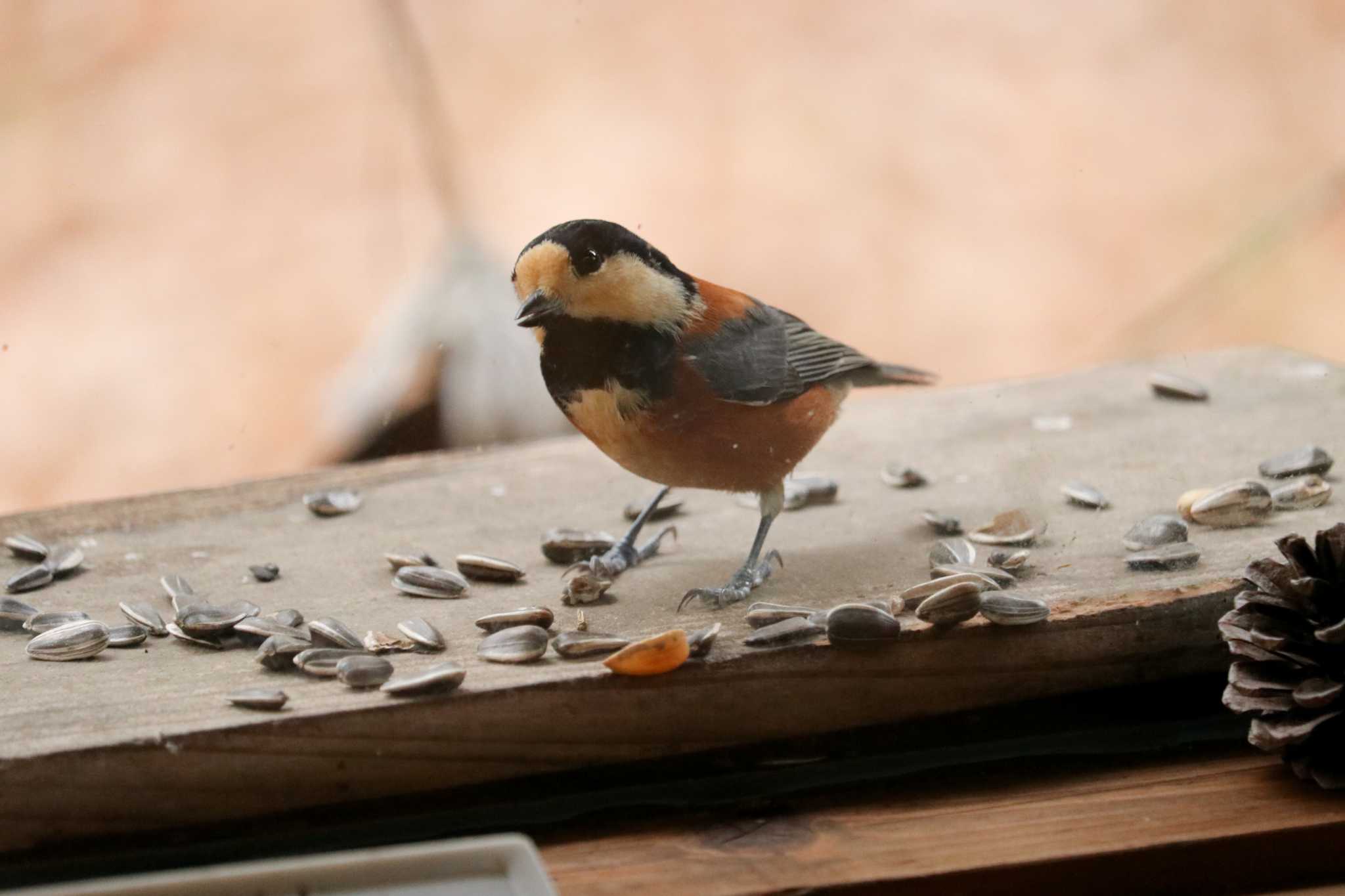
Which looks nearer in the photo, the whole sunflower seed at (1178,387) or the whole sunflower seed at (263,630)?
the whole sunflower seed at (263,630)

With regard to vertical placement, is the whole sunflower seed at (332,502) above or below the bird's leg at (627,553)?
above

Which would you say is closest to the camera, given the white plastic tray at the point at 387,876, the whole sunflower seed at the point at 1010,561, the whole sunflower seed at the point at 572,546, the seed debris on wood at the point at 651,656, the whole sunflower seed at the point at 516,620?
the white plastic tray at the point at 387,876

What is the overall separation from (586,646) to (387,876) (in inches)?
16.1

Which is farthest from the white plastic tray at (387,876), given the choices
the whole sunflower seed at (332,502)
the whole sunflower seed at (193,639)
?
the whole sunflower seed at (332,502)

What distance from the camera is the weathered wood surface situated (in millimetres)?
1245

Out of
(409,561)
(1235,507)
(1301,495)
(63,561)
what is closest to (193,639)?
(409,561)

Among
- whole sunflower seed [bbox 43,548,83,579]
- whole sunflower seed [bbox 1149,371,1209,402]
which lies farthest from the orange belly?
whole sunflower seed [bbox 1149,371,1209,402]

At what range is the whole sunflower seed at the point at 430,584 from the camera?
1.70m

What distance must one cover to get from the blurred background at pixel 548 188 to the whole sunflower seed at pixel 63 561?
0.55 m

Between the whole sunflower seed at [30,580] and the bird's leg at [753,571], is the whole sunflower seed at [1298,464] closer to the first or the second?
the bird's leg at [753,571]

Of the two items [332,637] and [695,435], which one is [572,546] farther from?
[332,637]

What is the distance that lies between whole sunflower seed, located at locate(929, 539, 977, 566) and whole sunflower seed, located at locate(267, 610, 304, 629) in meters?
0.80

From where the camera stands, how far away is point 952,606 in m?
1.42

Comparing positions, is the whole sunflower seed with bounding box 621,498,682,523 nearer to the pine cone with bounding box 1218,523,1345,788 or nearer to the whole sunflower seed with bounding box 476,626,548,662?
the whole sunflower seed with bounding box 476,626,548,662
